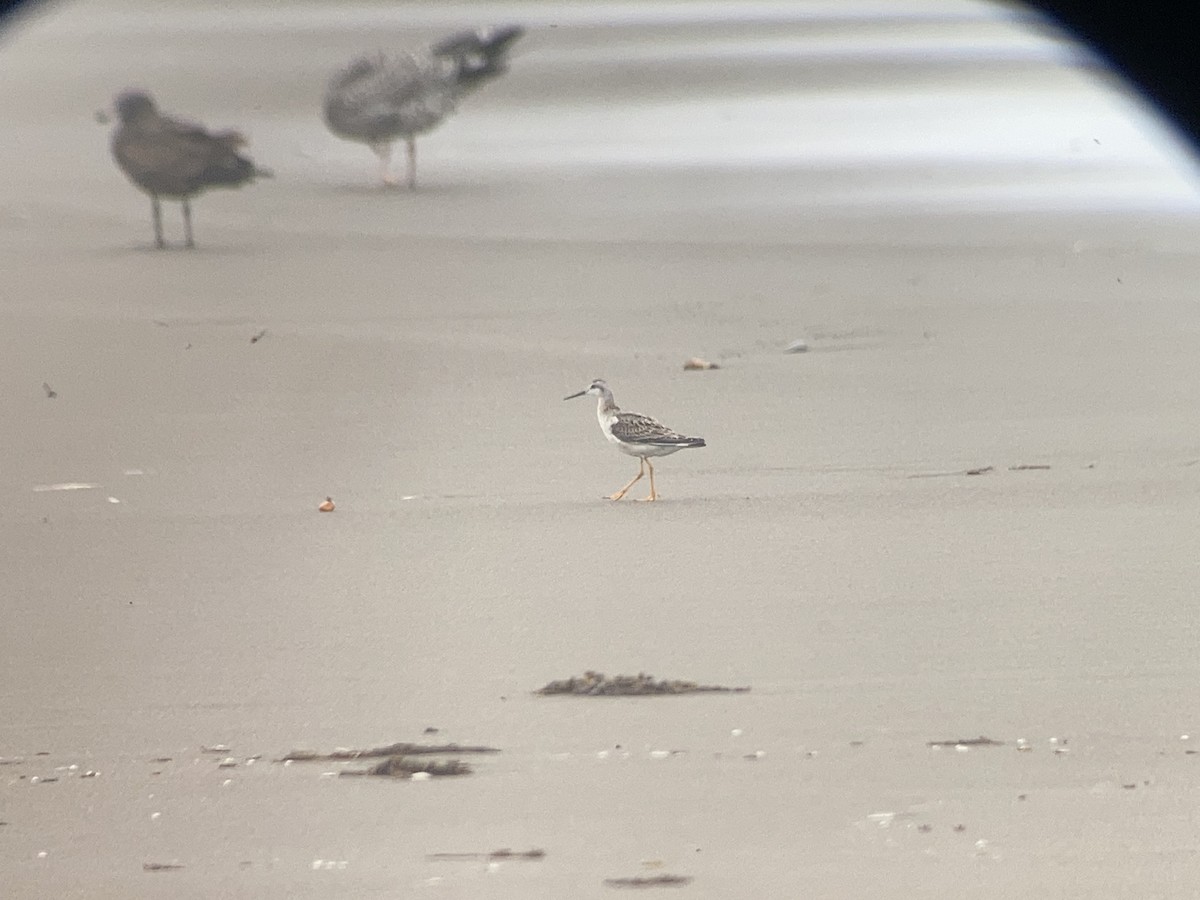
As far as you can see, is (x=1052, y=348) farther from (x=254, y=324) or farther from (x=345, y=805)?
(x=345, y=805)

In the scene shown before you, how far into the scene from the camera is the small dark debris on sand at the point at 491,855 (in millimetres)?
3691

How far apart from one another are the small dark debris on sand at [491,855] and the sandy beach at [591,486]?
1 cm

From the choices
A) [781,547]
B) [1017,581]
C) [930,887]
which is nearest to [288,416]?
[781,547]

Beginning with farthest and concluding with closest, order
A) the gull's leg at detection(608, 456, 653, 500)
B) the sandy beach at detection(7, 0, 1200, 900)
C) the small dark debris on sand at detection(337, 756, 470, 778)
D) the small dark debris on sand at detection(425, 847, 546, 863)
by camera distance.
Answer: the gull's leg at detection(608, 456, 653, 500) < the small dark debris on sand at detection(337, 756, 470, 778) < the sandy beach at detection(7, 0, 1200, 900) < the small dark debris on sand at detection(425, 847, 546, 863)

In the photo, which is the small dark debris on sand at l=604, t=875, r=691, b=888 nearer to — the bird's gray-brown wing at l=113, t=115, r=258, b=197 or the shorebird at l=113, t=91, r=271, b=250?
the shorebird at l=113, t=91, r=271, b=250

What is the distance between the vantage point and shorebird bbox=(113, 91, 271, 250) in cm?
1005

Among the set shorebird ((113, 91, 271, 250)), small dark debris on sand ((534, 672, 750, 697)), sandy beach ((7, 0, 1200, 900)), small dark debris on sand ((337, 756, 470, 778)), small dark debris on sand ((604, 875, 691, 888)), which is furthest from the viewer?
shorebird ((113, 91, 271, 250))

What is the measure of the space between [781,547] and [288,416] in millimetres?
2038

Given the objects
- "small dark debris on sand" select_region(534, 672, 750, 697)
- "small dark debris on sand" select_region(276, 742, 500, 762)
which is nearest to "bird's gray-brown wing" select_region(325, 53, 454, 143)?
"small dark debris on sand" select_region(534, 672, 750, 697)

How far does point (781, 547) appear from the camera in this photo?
566 cm

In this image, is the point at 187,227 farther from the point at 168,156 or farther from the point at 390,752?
the point at 390,752

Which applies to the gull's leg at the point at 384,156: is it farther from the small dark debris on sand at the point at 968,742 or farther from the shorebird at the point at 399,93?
the small dark debris on sand at the point at 968,742

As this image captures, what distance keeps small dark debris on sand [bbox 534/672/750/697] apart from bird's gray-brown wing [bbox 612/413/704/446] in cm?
180

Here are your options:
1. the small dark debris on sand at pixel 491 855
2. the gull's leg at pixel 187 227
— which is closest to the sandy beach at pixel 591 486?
the small dark debris on sand at pixel 491 855
